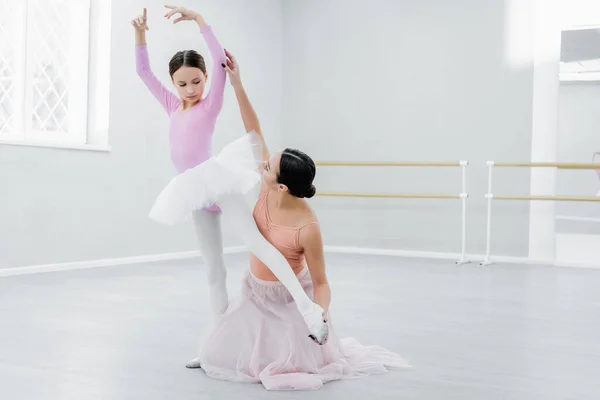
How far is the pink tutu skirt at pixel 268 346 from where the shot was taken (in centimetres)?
194

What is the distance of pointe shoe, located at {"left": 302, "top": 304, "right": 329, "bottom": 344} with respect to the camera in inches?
69.6

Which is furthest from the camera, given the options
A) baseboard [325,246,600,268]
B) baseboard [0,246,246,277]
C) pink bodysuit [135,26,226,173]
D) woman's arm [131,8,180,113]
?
baseboard [325,246,600,268]

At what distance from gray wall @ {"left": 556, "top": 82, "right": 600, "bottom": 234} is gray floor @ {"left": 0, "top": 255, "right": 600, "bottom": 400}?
2.86 ft

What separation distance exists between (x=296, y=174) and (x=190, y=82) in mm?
427

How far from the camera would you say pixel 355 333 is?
104 inches

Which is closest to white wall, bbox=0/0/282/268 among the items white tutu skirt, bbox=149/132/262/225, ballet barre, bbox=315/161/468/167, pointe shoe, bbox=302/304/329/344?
ballet barre, bbox=315/161/468/167

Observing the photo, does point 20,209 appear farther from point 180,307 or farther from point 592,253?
point 592,253

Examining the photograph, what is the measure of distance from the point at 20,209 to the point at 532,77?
370cm

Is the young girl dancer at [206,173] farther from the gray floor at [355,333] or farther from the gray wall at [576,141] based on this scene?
the gray wall at [576,141]

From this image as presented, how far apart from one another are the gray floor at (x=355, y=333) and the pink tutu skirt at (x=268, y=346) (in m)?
0.06

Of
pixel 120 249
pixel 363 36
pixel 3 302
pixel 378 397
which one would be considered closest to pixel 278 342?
pixel 378 397

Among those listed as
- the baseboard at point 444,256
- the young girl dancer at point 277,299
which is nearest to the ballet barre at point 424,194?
the baseboard at point 444,256

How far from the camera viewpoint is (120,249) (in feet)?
15.8

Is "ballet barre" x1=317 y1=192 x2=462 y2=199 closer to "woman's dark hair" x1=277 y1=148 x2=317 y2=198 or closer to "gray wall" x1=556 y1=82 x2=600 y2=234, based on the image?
"gray wall" x1=556 y1=82 x2=600 y2=234
